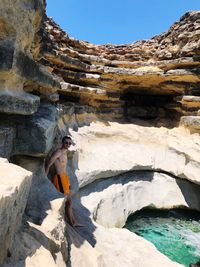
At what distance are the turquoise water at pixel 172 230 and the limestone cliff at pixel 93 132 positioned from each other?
1.52ft

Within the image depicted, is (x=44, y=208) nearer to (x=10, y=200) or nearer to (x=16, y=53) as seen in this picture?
(x=10, y=200)

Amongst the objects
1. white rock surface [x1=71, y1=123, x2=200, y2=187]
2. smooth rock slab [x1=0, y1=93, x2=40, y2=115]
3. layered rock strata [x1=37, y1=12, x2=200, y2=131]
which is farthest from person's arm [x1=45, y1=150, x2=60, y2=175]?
layered rock strata [x1=37, y1=12, x2=200, y2=131]

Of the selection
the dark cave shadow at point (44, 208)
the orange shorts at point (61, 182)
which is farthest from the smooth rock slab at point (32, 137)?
the orange shorts at point (61, 182)

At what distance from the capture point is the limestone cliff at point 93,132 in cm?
378

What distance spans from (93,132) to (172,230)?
453 cm

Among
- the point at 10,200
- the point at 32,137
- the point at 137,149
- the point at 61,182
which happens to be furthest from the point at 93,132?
the point at 10,200

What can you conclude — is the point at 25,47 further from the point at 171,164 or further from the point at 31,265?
the point at 171,164

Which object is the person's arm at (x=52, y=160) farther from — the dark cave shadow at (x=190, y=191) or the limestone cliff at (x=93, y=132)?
the dark cave shadow at (x=190, y=191)

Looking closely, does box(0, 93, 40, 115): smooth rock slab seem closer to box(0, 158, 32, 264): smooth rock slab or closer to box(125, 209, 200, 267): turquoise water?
box(0, 158, 32, 264): smooth rock slab

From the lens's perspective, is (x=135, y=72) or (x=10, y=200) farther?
(x=135, y=72)

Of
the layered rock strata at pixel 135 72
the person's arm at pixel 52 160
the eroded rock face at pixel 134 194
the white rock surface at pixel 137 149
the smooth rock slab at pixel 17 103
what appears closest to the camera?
the smooth rock slab at pixel 17 103

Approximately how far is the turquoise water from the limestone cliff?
0.46 metres

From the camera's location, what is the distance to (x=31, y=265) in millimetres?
2605

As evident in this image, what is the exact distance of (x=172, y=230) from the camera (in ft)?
30.8
